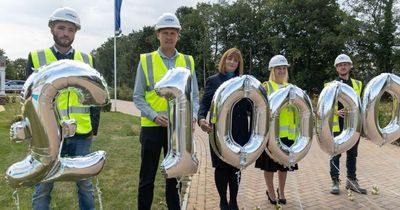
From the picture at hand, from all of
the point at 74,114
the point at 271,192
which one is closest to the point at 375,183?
the point at 271,192

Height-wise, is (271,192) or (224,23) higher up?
(224,23)

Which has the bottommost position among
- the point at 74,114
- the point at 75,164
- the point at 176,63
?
the point at 75,164

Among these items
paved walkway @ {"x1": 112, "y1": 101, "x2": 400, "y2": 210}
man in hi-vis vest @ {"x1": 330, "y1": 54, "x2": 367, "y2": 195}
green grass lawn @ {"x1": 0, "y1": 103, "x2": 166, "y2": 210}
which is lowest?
paved walkway @ {"x1": 112, "y1": 101, "x2": 400, "y2": 210}

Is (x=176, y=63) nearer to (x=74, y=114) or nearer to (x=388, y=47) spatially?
(x=74, y=114)

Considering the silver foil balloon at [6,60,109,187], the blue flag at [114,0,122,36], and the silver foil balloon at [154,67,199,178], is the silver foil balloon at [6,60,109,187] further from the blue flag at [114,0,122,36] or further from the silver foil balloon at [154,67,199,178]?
the blue flag at [114,0,122,36]

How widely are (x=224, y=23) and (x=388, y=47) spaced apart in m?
21.1

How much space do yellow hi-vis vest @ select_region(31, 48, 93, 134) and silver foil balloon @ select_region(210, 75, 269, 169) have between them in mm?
1151

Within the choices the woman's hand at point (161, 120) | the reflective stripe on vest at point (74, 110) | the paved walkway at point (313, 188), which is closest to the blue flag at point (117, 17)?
the paved walkway at point (313, 188)

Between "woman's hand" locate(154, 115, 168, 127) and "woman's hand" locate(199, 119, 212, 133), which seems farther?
"woman's hand" locate(199, 119, 212, 133)

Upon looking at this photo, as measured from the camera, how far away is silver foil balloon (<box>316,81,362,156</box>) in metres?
3.78

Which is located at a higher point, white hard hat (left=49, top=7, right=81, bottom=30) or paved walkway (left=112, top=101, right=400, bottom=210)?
white hard hat (left=49, top=7, right=81, bottom=30)

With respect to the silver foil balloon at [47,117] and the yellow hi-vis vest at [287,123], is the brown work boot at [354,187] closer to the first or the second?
the yellow hi-vis vest at [287,123]

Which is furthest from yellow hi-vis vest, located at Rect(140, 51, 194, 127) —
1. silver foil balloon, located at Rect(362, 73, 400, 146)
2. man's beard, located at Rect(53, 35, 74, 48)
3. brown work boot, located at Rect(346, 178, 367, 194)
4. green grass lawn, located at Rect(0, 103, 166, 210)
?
brown work boot, located at Rect(346, 178, 367, 194)

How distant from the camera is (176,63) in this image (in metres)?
3.88
